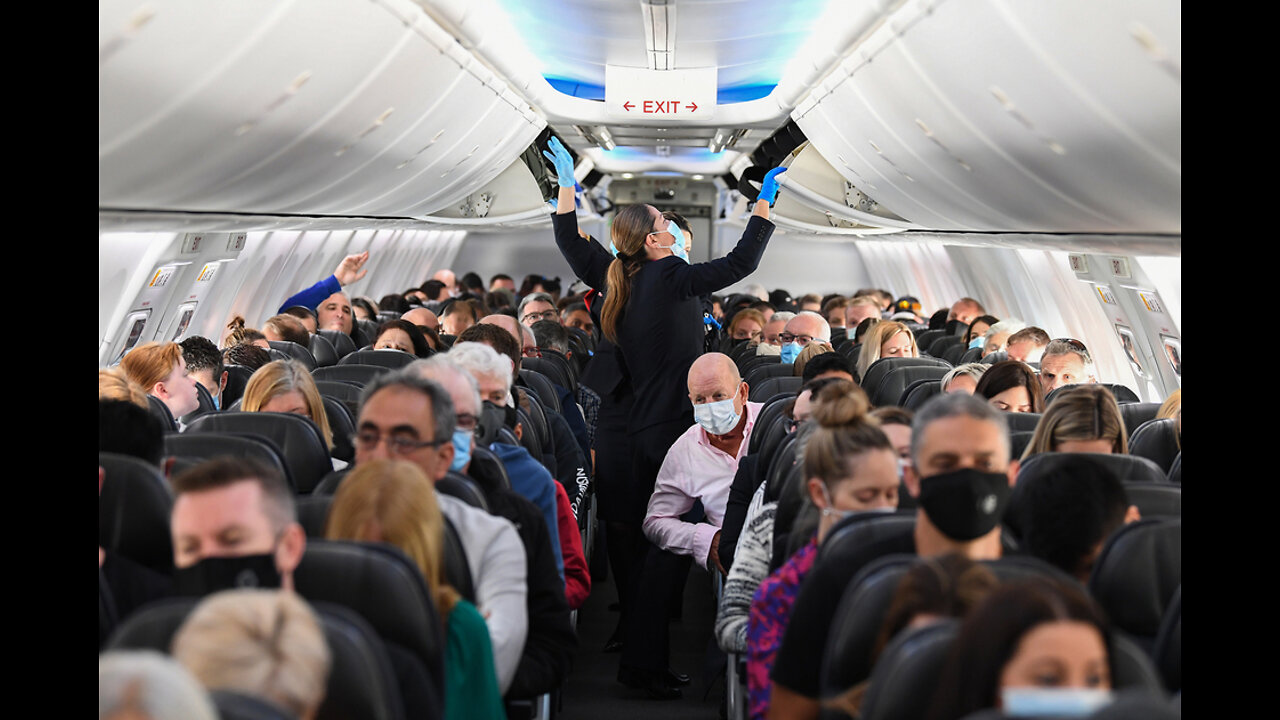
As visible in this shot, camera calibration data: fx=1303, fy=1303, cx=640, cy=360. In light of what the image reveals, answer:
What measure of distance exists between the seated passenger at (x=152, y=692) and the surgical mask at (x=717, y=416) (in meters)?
3.98

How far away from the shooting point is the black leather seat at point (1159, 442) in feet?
17.9

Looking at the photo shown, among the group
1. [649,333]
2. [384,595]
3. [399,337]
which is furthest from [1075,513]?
[399,337]

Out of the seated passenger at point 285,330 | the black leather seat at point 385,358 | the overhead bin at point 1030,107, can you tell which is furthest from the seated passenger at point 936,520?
the seated passenger at point 285,330

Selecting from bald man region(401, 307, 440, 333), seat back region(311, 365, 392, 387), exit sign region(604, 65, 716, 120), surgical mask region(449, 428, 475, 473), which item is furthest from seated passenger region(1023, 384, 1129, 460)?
Answer: exit sign region(604, 65, 716, 120)

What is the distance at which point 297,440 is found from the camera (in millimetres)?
4543

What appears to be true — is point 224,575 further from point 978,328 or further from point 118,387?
point 978,328

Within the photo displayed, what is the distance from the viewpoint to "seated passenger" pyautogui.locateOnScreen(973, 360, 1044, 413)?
5840 millimetres

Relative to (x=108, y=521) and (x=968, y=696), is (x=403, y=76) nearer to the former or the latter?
(x=108, y=521)

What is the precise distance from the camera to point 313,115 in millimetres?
6805

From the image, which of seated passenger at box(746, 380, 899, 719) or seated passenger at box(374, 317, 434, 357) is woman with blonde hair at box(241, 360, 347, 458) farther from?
seated passenger at box(374, 317, 434, 357)

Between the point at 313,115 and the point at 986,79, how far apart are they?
11.1 ft

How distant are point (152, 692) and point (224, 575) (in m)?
0.65

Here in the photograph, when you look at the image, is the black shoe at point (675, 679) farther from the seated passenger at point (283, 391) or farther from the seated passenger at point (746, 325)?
the seated passenger at point (746, 325)
